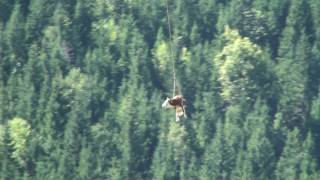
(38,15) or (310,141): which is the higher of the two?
(38,15)

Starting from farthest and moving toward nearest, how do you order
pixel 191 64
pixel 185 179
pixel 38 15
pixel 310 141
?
pixel 38 15
pixel 191 64
pixel 310 141
pixel 185 179

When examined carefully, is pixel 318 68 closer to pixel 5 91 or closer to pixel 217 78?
pixel 217 78

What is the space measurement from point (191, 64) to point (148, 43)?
→ 7038mm

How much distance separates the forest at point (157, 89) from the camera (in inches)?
3260

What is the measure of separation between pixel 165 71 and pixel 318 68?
A: 13.3 metres

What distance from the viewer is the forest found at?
272ft

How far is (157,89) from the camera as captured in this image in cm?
9362

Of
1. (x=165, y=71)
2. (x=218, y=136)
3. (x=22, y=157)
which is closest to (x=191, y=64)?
(x=165, y=71)

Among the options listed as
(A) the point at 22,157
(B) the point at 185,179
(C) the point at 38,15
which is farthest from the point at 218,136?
(C) the point at 38,15

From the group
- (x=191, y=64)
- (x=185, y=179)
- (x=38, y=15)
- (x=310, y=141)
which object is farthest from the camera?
(x=38, y=15)

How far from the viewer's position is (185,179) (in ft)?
267

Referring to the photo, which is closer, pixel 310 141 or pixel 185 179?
pixel 185 179

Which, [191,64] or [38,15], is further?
[38,15]

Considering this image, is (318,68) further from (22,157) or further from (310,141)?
(22,157)
